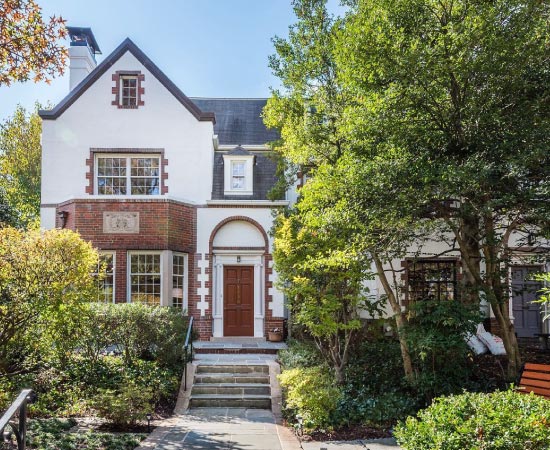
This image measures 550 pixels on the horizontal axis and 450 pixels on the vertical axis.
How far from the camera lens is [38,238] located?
9.31 m

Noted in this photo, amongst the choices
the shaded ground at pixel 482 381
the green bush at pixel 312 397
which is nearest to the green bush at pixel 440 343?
the shaded ground at pixel 482 381

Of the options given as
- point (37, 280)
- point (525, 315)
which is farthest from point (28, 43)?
point (525, 315)

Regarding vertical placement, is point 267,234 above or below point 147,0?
below

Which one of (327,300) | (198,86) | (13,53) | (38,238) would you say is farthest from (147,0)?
(198,86)

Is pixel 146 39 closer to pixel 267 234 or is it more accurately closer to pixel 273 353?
pixel 267 234

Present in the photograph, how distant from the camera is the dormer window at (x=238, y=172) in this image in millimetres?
17078

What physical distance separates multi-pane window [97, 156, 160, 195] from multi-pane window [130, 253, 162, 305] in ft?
7.75

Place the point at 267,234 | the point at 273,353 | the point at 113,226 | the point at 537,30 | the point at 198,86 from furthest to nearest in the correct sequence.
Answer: the point at 198,86, the point at 267,234, the point at 113,226, the point at 273,353, the point at 537,30

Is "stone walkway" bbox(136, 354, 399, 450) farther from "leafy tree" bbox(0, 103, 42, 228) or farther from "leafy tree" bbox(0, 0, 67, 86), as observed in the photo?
"leafy tree" bbox(0, 103, 42, 228)

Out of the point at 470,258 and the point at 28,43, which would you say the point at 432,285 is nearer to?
the point at 470,258

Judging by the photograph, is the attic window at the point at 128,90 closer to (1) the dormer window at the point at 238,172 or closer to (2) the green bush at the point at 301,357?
(1) the dormer window at the point at 238,172

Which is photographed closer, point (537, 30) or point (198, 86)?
point (537, 30)

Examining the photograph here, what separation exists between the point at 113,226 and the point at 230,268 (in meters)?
3.98

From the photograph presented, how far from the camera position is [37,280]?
903cm
